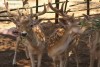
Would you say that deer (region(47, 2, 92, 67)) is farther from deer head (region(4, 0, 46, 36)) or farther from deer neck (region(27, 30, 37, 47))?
deer head (region(4, 0, 46, 36))

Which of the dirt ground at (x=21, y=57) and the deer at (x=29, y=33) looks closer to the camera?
the deer at (x=29, y=33)

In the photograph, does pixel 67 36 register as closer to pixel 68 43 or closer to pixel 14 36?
pixel 68 43

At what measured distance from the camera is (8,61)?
8359 millimetres

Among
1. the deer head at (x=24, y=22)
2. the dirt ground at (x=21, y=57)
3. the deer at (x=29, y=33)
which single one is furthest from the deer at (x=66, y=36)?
the dirt ground at (x=21, y=57)

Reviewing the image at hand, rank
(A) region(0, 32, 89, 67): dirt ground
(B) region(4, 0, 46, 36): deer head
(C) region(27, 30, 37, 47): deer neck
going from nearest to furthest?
1. (B) region(4, 0, 46, 36): deer head
2. (C) region(27, 30, 37, 47): deer neck
3. (A) region(0, 32, 89, 67): dirt ground

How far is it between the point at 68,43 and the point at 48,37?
35.9 inches

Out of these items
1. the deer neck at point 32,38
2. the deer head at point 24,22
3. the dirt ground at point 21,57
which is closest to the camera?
the deer head at point 24,22

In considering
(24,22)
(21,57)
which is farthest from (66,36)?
(21,57)

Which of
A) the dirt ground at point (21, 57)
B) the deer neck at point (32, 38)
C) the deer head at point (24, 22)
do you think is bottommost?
the dirt ground at point (21, 57)

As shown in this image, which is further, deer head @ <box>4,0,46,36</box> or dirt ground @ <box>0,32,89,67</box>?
→ dirt ground @ <box>0,32,89,67</box>

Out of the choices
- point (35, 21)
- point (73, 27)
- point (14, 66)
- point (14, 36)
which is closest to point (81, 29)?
point (73, 27)

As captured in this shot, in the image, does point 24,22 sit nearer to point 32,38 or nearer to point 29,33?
point 29,33

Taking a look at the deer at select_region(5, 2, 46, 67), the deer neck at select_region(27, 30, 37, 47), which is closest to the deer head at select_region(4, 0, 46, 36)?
the deer at select_region(5, 2, 46, 67)

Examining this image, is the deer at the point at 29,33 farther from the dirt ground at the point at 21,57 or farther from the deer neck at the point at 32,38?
the dirt ground at the point at 21,57
